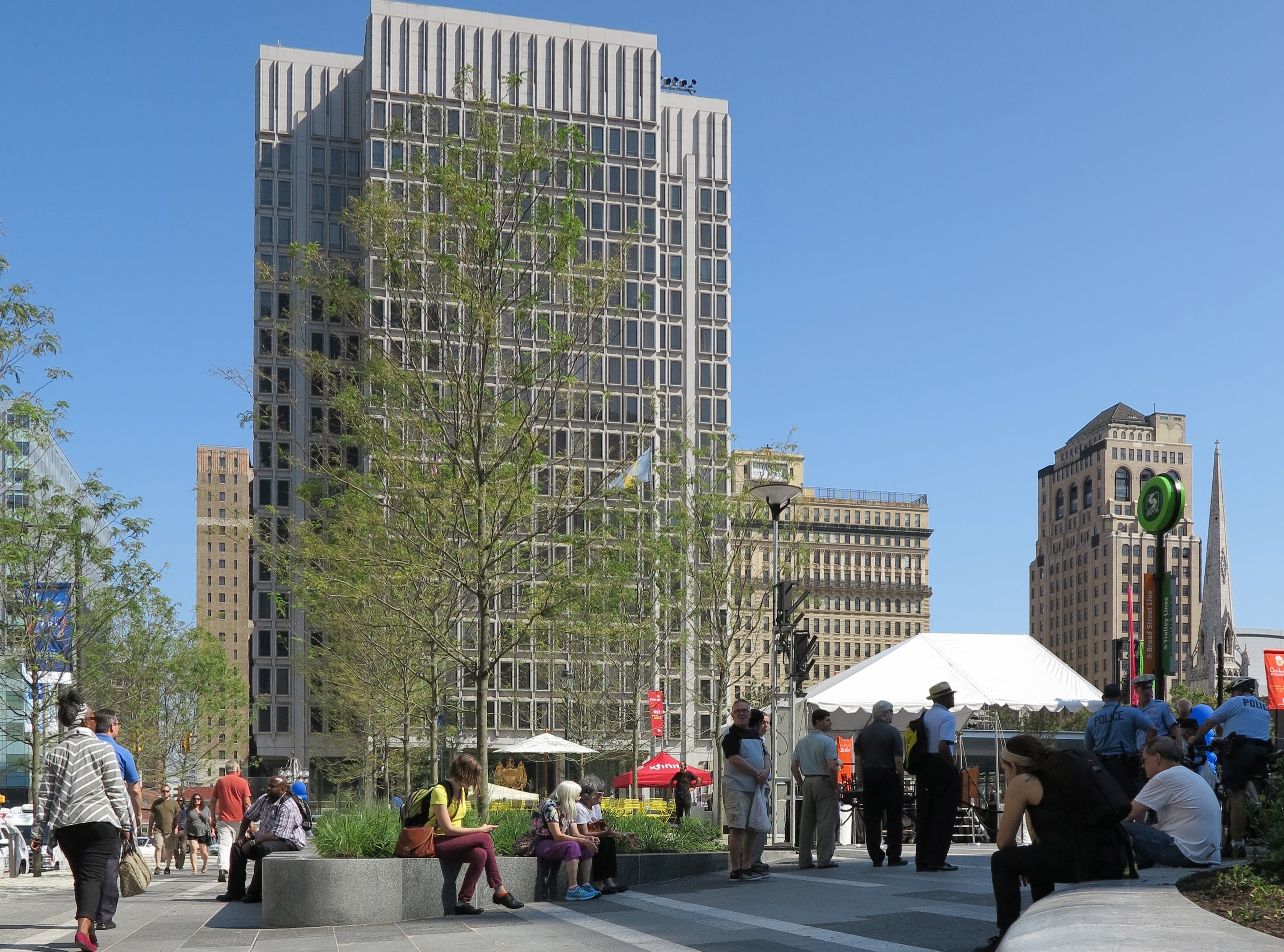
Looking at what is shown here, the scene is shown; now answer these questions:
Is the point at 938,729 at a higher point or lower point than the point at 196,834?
higher

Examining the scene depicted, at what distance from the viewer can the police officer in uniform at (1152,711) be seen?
14.0 metres

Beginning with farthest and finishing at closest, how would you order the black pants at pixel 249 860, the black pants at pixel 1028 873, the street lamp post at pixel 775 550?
the street lamp post at pixel 775 550 → the black pants at pixel 249 860 → the black pants at pixel 1028 873

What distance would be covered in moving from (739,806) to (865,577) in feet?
569

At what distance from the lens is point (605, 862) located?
13906 millimetres

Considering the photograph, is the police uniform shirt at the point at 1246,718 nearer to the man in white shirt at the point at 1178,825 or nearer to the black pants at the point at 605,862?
the man in white shirt at the point at 1178,825

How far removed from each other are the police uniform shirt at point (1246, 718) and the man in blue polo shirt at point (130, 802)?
10.7 m

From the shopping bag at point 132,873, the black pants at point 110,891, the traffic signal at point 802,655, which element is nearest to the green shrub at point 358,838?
the shopping bag at point 132,873

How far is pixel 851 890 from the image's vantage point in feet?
40.0

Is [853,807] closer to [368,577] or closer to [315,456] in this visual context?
[368,577]

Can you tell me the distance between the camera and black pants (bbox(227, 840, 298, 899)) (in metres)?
15.0

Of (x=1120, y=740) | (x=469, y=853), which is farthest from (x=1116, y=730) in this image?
(x=469, y=853)

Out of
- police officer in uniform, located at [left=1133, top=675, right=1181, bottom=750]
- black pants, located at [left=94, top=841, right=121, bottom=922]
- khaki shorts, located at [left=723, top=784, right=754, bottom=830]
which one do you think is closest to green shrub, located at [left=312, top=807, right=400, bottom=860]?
black pants, located at [left=94, top=841, right=121, bottom=922]

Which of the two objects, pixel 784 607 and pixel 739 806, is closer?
pixel 739 806

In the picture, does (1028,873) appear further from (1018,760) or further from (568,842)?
(568,842)
